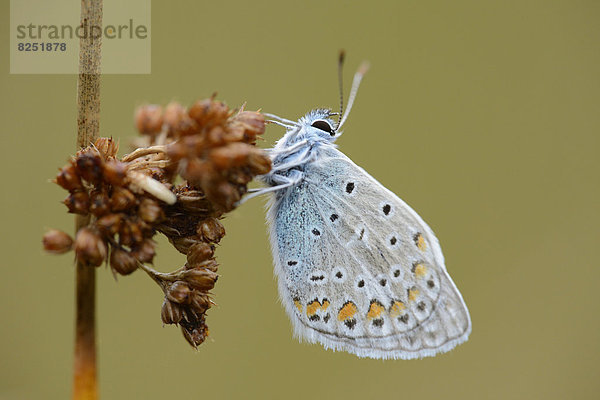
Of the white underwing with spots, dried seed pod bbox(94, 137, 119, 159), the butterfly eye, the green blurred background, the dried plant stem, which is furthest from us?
the green blurred background

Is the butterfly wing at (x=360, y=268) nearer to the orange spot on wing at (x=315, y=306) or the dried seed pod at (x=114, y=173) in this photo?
the orange spot on wing at (x=315, y=306)

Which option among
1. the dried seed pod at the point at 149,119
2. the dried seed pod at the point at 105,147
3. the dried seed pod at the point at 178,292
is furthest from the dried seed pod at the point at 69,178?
the dried seed pod at the point at 178,292

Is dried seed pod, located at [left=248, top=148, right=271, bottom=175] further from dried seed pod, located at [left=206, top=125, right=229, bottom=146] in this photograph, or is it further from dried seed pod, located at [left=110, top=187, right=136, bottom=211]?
dried seed pod, located at [left=110, top=187, right=136, bottom=211]

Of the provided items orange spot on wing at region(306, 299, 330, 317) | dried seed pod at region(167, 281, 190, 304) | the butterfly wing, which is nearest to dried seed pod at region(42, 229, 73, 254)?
dried seed pod at region(167, 281, 190, 304)

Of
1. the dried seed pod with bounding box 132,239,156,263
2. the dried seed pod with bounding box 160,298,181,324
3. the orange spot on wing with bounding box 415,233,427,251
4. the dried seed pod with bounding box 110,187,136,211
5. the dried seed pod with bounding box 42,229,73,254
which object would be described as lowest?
the dried seed pod with bounding box 160,298,181,324

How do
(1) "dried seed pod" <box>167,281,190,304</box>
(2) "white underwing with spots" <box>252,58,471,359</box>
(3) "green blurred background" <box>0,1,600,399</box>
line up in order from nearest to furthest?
(1) "dried seed pod" <box>167,281,190,304</box>, (2) "white underwing with spots" <box>252,58,471,359</box>, (3) "green blurred background" <box>0,1,600,399</box>

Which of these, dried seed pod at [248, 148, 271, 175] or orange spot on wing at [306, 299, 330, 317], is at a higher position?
dried seed pod at [248, 148, 271, 175]

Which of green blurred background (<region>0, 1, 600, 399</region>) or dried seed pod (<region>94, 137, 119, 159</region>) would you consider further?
green blurred background (<region>0, 1, 600, 399</region>)

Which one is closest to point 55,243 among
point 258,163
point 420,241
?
point 258,163
